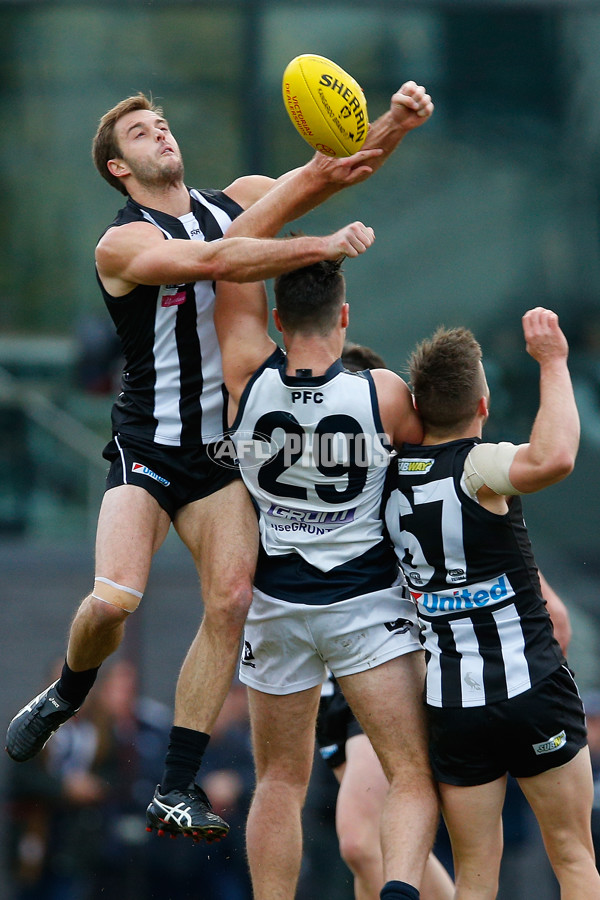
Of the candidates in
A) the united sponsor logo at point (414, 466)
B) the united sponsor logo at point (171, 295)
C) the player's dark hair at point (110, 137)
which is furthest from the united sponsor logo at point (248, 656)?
the player's dark hair at point (110, 137)

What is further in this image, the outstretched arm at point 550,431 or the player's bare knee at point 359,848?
the player's bare knee at point 359,848

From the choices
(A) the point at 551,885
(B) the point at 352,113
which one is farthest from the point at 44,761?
(B) the point at 352,113

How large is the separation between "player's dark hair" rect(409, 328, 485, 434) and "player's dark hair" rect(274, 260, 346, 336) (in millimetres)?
380

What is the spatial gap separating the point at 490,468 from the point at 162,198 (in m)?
1.79

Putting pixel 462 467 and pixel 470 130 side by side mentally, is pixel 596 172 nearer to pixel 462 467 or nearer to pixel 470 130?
pixel 470 130

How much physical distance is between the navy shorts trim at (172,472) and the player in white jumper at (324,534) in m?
0.17

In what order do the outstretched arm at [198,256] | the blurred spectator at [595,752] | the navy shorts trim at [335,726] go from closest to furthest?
the outstretched arm at [198,256] → the navy shorts trim at [335,726] → the blurred spectator at [595,752]

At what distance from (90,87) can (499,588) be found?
367 inches

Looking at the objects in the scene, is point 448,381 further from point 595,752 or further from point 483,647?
point 595,752

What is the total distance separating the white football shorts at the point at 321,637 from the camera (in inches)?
182

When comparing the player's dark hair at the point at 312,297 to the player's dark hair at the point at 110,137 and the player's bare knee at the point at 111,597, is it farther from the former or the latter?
the player's bare knee at the point at 111,597

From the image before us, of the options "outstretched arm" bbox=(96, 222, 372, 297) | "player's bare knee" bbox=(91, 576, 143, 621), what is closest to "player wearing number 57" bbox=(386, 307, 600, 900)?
"outstretched arm" bbox=(96, 222, 372, 297)

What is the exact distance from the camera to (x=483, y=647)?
4.40 metres

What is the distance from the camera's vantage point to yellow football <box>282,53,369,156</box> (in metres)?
4.42
